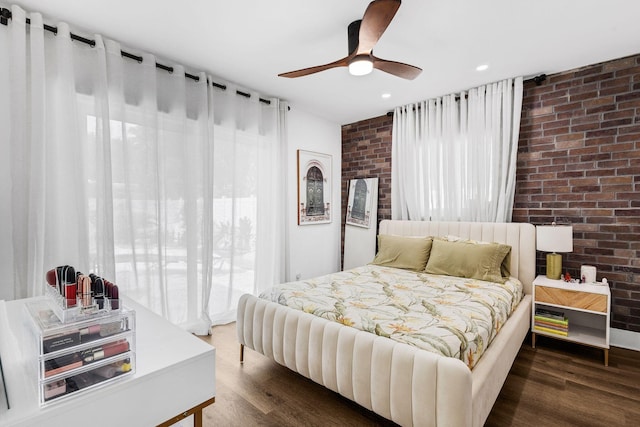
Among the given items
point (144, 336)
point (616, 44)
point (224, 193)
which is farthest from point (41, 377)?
point (616, 44)

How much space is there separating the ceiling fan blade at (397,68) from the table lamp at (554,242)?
1.85 m

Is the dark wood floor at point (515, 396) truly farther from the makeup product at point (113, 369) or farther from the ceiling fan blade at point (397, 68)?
the ceiling fan blade at point (397, 68)

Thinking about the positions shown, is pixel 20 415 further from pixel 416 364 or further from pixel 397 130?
pixel 397 130

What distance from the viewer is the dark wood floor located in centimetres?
187

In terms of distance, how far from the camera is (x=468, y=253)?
3076mm

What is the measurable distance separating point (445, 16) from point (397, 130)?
202 cm

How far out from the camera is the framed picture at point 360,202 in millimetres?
4551

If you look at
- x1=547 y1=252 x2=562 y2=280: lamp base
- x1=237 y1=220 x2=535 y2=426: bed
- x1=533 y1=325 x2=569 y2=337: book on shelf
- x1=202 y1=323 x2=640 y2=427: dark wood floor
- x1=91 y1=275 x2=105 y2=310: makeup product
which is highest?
x1=91 y1=275 x2=105 y2=310: makeup product

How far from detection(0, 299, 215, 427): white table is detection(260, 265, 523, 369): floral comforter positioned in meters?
1.05

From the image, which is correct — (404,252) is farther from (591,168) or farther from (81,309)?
(81,309)

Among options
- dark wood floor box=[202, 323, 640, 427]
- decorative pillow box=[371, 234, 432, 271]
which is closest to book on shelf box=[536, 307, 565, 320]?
dark wood floor box=[202, 323, 640, 427]

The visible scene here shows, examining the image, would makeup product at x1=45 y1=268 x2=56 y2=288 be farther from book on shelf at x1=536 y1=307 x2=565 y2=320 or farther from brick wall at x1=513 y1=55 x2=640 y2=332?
brick wall at x1=513 y1=55 x2=640 y2=332

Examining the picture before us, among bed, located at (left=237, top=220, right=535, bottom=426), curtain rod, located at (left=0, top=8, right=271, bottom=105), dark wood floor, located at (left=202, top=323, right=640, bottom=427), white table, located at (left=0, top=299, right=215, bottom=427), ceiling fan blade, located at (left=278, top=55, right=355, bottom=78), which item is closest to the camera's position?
white table, located at (left=0, top=299, right=215, bottom=427)

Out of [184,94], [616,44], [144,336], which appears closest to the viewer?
[144,336]
